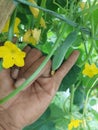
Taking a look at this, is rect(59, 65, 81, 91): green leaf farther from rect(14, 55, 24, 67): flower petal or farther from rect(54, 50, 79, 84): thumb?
rect(14, 55, 24, 67): flower petal

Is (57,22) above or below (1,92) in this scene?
above

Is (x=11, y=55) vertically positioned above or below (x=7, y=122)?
above

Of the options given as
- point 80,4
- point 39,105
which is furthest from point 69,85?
point 80,4

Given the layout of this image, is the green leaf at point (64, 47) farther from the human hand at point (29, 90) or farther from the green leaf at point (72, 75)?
the green leaf at point (72, 75)

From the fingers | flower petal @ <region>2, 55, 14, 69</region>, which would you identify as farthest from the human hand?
flower petal @ <region>2, 55, 14, 69</region>

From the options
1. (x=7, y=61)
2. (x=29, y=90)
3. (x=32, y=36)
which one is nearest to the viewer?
(x=7, y=61)

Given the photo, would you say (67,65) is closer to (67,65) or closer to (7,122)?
(67,65)

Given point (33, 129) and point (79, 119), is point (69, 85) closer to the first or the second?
point (79, 119)

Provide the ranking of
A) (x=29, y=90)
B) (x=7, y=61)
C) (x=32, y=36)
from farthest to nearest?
(x=29, y=90) < (x=32, y=36) < (x=7, y=61)

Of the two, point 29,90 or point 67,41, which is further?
point 29,90

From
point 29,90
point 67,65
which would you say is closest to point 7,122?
point 29,90
